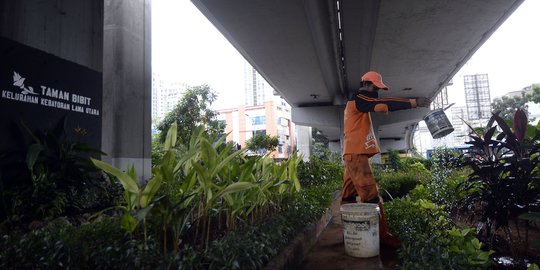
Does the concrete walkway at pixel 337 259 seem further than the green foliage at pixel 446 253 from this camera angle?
Yes

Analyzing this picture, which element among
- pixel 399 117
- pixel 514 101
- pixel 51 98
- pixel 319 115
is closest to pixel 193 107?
pixel 319 115

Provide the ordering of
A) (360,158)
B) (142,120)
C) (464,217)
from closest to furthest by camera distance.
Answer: (360,158) → (464,217) → (142,120)

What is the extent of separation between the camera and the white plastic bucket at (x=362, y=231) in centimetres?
309

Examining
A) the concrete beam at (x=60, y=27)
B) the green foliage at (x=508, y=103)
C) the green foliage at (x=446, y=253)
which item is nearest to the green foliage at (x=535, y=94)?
the green foliage at (x=508, y=103)

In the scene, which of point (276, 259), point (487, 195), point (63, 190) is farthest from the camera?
point (63, 190)

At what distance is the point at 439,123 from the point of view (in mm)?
4102

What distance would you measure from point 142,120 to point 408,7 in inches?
245

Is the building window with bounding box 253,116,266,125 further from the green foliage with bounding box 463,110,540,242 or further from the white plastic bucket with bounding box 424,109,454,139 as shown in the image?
the green foliage with bounding box 463,110,540,242

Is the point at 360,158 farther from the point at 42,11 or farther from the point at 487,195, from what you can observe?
the point at 42,11

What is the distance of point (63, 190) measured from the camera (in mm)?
3246

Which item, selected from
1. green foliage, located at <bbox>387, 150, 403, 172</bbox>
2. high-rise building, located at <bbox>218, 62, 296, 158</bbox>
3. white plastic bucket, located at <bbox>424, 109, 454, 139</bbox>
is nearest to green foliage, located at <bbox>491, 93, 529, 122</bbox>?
green foliage, located at <bbox>387, 150, 403, 172</bbox>

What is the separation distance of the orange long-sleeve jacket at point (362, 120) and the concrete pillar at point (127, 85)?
366cm

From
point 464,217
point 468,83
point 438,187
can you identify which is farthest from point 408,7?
point 468,83

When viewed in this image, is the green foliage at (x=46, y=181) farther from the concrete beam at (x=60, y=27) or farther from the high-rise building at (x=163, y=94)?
the high-rise building at (x=163, y=94)
